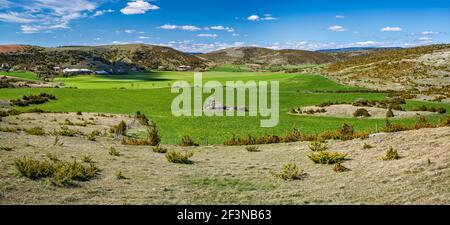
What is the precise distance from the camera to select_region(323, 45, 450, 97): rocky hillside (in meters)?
99.2

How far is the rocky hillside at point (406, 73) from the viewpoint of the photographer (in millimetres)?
99188

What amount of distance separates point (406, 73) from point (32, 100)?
9129cm

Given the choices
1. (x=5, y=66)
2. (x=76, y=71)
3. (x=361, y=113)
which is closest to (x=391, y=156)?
(x=361, y=113)

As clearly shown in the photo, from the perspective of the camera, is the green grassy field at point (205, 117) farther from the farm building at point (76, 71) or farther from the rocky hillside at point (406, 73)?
the farm building at point (76, 71)

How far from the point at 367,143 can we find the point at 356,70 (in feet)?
372

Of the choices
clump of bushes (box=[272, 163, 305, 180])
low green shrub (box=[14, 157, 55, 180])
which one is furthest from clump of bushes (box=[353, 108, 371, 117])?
low green shrub (box=[14, 157, 55, 180])

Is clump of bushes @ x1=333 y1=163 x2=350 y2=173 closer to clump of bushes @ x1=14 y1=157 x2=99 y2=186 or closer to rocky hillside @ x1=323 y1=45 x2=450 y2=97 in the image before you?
clump of bushes @ x1=14 y1=157 x2=99 y2=186

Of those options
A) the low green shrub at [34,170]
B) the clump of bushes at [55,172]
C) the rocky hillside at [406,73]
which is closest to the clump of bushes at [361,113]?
the rocky hillside at [406,73]

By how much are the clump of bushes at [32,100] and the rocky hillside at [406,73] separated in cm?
7029

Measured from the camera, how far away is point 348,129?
29.4 meters

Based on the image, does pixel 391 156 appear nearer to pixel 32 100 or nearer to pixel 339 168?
pixel 339 168

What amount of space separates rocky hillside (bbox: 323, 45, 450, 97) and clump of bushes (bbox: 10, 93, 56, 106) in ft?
231
